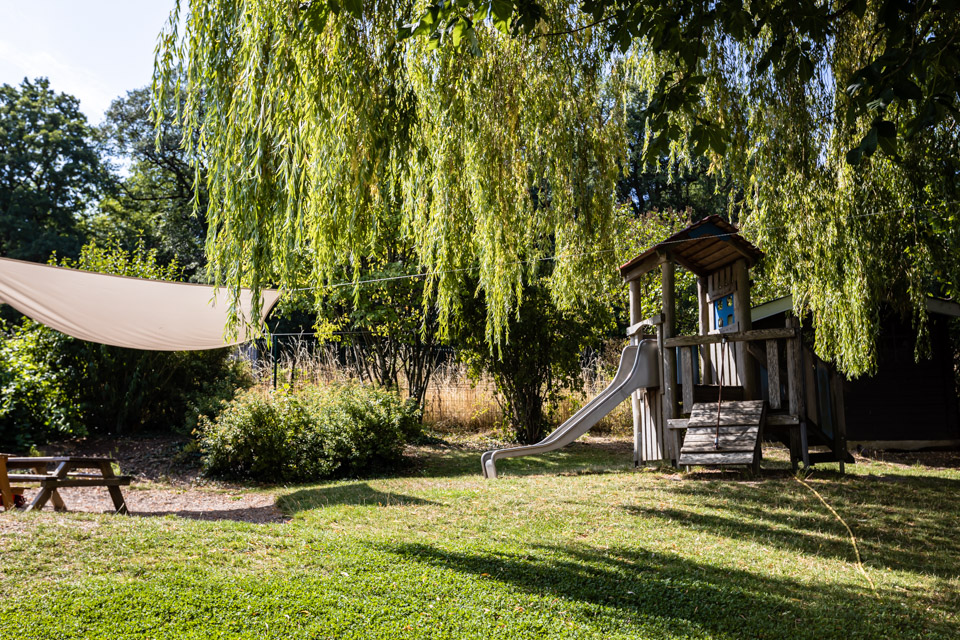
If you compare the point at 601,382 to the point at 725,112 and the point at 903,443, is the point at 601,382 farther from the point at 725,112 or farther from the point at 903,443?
the point at 725,112

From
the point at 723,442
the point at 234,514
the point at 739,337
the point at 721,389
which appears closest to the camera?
the point at 234,514

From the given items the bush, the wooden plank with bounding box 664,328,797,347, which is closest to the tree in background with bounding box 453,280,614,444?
the bush

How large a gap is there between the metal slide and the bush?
1.41 meters

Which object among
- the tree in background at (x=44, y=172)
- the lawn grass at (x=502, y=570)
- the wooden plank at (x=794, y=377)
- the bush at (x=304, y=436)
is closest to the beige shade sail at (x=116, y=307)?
the bush at (x=304, y=436)

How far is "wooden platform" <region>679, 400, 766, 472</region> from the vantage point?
6941mm

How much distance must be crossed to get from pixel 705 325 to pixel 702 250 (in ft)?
4.25

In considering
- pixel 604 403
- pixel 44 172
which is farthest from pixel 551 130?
pixel 44 172

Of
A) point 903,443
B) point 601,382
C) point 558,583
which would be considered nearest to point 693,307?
point 601,382

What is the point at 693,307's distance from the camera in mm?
19000

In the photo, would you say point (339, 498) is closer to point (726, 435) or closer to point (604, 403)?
point (604, 403)

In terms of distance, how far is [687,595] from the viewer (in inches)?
137

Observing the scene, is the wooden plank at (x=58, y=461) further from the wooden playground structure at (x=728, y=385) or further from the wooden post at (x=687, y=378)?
the wooden post at (x=687, y=378)

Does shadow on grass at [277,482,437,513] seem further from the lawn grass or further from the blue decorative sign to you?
the blue decorative sign

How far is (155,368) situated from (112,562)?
788 cm
